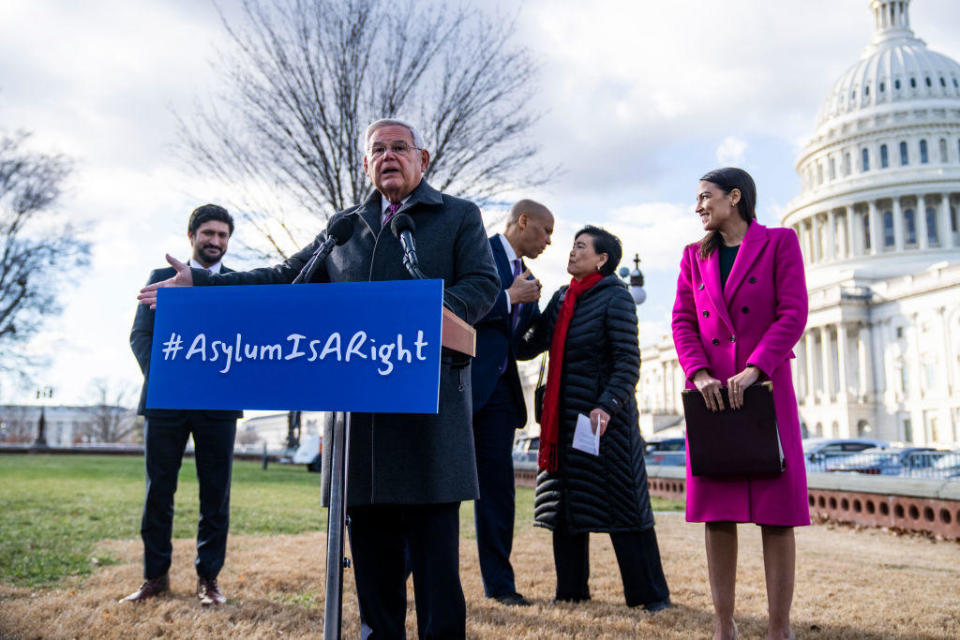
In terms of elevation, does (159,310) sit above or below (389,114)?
below

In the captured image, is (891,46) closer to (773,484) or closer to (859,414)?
(859,414)

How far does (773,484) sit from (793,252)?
1071 millimetres

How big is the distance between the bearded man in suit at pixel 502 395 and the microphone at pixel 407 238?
6.02 ft

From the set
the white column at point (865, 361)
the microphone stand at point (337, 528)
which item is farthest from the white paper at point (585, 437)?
the white column at point (865, 361)

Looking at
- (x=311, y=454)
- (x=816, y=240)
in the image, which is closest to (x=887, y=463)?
(x=311, y=454)

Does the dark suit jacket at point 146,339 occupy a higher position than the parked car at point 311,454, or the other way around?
the dark suit jacket at point 146,339

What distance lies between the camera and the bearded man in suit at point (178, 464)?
480 centimetres

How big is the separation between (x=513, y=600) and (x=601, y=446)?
1061mm

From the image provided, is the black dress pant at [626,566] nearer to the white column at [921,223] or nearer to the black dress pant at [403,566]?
the black dress pant at [403,566]

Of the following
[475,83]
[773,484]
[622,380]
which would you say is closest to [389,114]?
[475,83]

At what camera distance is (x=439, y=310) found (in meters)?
2.38

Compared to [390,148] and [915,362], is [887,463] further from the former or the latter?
[915,362]

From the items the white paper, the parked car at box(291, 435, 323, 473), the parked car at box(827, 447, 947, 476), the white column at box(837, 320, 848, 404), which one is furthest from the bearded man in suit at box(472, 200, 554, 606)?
the white column at box(837, 320, 848, 404)

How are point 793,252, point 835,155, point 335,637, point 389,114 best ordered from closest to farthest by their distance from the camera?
point 335,637, point 793,252, point 389,114, point 835,155
